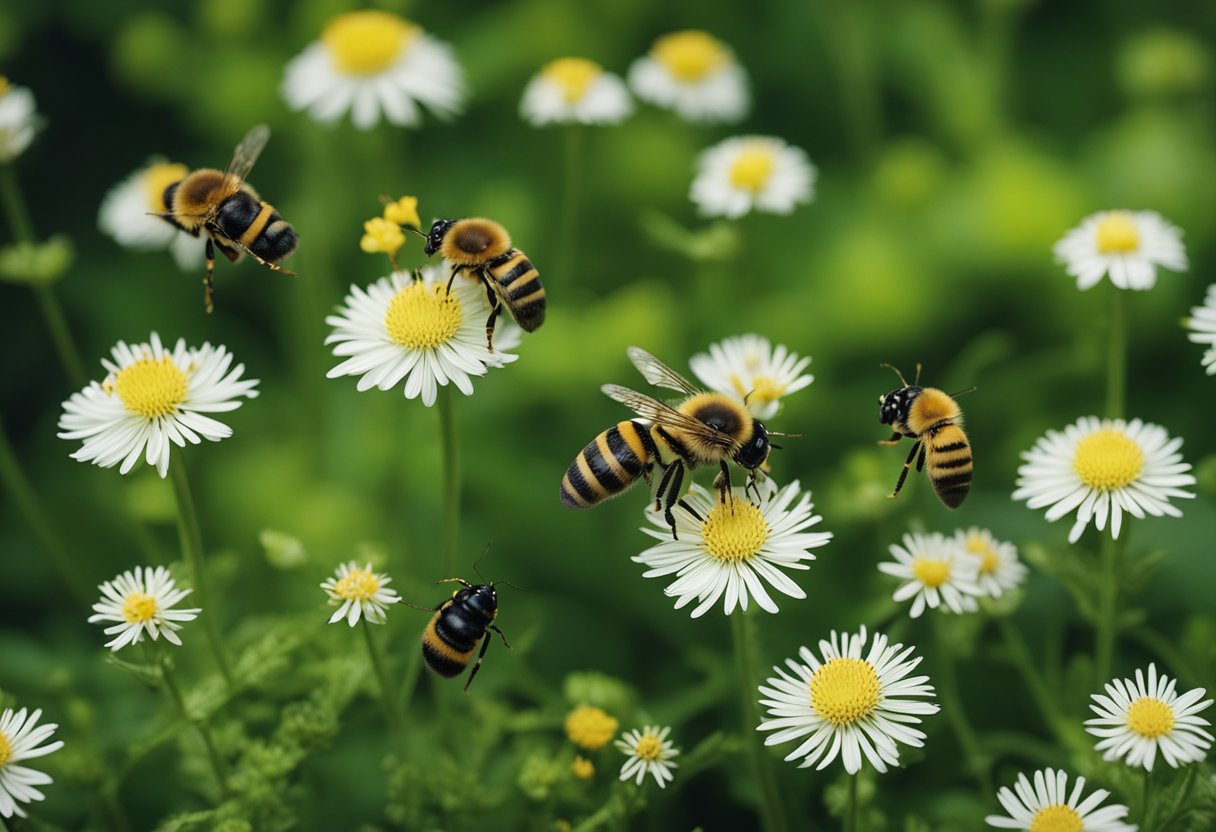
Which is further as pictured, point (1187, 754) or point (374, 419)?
point (374, 419)

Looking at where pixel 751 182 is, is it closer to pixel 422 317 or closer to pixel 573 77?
pixel 573 77

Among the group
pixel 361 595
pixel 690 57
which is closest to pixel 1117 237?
pixel 690 57

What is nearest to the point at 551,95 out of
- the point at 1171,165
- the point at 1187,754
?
the point at 1171,165

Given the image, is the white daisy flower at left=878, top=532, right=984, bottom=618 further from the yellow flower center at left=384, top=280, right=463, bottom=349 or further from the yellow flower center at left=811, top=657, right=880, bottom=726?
the yellow flower center at left=384, top=280, right=463, bottom=349

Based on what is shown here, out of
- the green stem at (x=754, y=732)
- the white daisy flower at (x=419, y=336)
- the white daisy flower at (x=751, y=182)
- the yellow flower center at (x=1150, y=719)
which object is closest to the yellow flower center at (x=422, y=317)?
the white daisy flower at (x=419, y=336)

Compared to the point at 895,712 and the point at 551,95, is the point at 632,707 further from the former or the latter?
the point at 551,95

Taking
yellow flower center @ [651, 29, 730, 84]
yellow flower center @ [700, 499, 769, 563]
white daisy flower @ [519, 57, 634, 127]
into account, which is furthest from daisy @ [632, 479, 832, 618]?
yellow flower center @ [651, 29, 730, 84]
